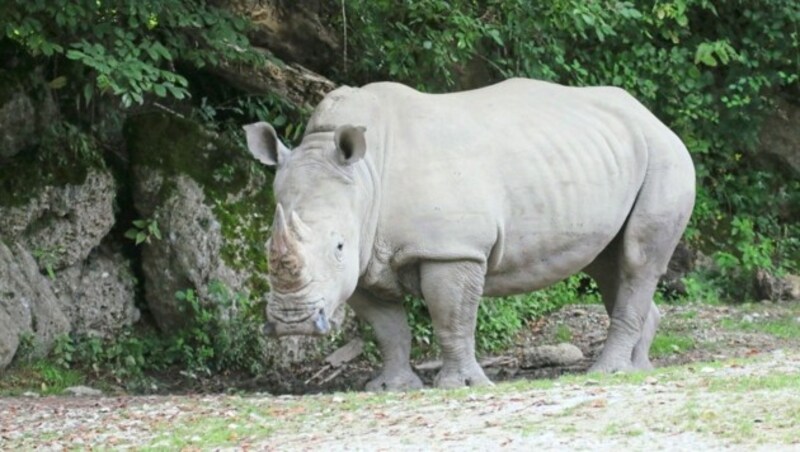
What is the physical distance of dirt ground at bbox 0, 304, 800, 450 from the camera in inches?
286

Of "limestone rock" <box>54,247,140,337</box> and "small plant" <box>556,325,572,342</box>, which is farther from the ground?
"limestone rock" <box>54,247,140,337</box>

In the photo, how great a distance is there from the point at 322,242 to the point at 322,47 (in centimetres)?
431

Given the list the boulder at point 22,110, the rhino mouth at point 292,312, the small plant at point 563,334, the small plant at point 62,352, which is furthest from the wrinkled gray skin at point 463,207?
the boulder at point 22,110

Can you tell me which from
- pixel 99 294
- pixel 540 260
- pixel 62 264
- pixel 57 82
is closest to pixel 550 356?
pixel 540 260

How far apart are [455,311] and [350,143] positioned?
1.18 meters

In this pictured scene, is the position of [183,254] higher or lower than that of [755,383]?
higher

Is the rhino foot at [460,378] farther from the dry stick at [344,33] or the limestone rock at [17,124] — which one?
the limestone rock at [17,124]

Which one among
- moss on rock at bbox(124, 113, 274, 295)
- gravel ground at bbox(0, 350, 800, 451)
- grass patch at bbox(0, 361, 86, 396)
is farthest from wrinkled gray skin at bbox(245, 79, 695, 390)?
grass patch at bbox(0, 361, 86, 396)

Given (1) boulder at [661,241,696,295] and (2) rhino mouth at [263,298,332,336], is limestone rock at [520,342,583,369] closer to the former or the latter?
(2) rhino mouth at [263,298,332,336]

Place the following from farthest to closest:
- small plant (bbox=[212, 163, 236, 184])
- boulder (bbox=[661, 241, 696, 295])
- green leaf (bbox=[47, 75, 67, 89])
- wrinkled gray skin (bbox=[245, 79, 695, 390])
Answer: boulder (bbox=[661, 241, 696, 295]) < small plant (bbox=[212, 163, 236, 184]) < green leaf (bbox=[47, 75, 67, 89]) < wrinkled gray skin (bbox=[245, 79, 695, 390])

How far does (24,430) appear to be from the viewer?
8.91 metres

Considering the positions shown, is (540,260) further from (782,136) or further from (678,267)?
(782,136)

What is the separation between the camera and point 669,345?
12781mm

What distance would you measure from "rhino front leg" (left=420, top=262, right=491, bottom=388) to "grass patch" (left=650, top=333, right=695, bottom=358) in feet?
8.78
